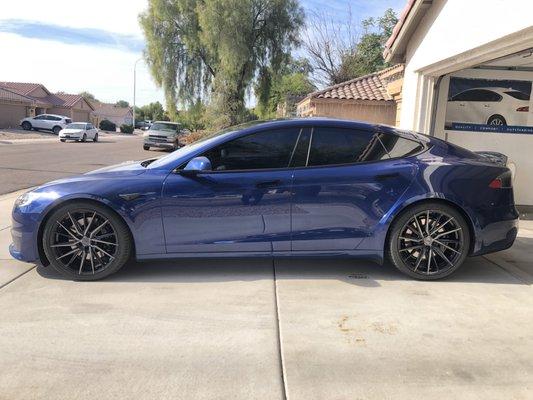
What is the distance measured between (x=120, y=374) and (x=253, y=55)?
2726 centimetres

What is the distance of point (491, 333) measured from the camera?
151 inches

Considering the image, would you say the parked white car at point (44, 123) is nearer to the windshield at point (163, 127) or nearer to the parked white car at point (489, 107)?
the windshield at point (163, 127)

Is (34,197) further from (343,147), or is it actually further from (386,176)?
(386,176)

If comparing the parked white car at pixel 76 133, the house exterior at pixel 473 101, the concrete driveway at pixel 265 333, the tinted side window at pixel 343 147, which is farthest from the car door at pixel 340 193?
the parked white car at pixel 76 133

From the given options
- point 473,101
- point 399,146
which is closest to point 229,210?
point 399,146

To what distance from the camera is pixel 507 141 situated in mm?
8961

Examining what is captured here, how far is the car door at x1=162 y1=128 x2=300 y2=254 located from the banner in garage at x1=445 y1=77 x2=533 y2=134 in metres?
5.47

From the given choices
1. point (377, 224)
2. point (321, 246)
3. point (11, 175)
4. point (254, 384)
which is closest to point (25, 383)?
point (254, 384)

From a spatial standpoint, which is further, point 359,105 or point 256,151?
point 359,105

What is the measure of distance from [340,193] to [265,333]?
1.61 meters

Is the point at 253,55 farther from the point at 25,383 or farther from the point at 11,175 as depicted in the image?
the point at 25,383

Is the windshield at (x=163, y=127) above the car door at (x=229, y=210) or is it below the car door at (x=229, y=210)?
above

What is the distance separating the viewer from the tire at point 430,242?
4.86m

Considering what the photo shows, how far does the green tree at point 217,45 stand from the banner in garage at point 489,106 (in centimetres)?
1968
